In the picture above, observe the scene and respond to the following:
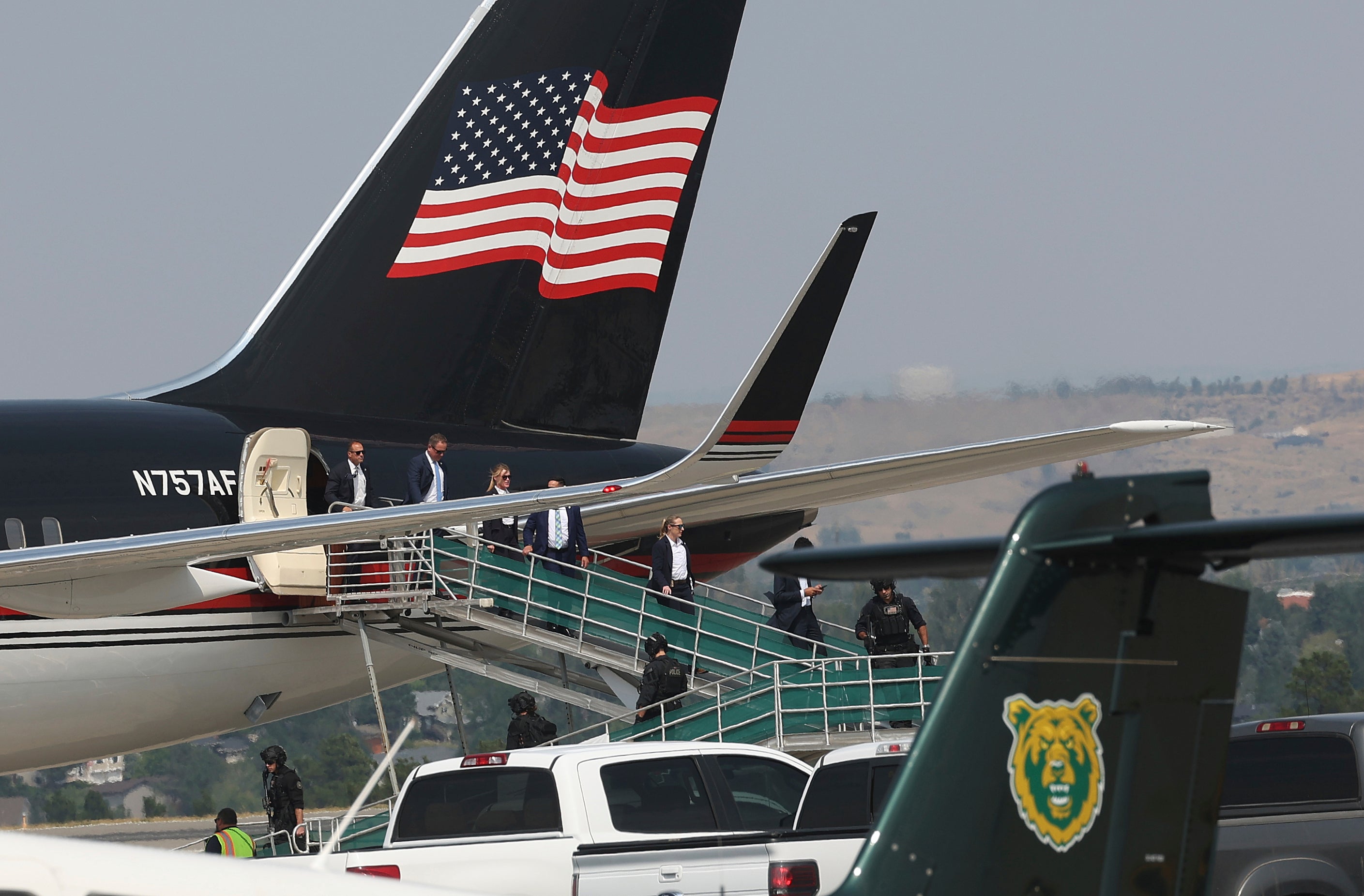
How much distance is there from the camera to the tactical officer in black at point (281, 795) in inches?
651

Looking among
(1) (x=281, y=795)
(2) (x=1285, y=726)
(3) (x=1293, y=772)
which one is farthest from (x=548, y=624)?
(3) (x=1293, y=772)

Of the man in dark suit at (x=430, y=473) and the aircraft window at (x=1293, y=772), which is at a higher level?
the man in dark suit at (x=430, y=473)

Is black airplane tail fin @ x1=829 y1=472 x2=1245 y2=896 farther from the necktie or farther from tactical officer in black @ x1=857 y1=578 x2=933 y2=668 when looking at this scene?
the necktie

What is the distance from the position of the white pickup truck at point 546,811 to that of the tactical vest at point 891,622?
6.76 meters

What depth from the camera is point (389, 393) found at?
20.8 meters

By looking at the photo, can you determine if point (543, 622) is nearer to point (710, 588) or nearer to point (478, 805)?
point (710, 588)

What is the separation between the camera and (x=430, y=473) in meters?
18.6

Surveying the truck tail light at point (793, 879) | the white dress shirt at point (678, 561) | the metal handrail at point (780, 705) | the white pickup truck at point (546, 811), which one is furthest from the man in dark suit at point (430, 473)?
the truck tail light at point (793, 879)

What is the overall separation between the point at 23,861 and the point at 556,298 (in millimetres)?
18037

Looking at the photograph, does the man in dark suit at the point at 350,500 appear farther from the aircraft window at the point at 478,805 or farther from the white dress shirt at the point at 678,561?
the aircraft window at the point at 478,805

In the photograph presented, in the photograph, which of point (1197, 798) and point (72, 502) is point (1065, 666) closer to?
point (1197, 798)

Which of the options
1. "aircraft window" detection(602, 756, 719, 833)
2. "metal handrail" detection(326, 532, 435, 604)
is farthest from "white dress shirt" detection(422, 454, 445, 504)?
"aircraft window" detection(602, 756, 719, 833)

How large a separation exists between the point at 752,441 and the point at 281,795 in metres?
6.34

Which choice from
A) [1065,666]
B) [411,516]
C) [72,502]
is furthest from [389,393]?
[1065,666]
